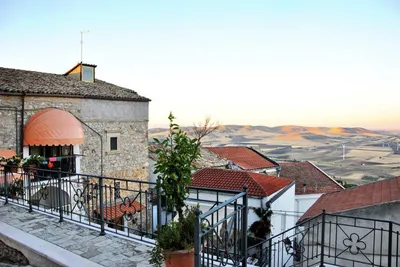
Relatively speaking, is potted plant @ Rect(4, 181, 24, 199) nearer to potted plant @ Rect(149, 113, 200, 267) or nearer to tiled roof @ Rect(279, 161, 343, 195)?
potted plant @ Rect(149, 113, 200, 267)

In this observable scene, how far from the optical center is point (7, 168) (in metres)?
7.78

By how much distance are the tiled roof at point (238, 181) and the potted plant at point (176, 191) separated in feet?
36.0

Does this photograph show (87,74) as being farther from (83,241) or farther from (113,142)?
(83,241)

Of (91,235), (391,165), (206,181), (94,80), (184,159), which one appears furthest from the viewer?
(391,165)

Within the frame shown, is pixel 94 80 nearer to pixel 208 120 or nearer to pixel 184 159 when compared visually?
pixel 208 120

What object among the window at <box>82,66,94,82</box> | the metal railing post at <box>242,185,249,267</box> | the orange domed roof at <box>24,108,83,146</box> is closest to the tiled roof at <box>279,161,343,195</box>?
the orange domed roof at <box>24,108,83,146</box>

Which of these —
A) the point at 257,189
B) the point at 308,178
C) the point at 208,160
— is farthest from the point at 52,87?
the point at 308,178

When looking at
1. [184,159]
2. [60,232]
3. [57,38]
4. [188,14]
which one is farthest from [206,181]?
[184,159]

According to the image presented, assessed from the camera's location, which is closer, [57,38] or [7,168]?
[7,168]

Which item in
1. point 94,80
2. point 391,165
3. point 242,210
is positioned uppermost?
point 94,80

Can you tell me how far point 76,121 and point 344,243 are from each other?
44.1 ft

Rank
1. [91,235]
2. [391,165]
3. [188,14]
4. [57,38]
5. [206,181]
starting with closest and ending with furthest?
[91,235] < [188,14] < [57,38] < [206,181] < [391,165]

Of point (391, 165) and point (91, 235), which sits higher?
point (91, 235)

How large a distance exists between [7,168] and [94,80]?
14.7 meters
